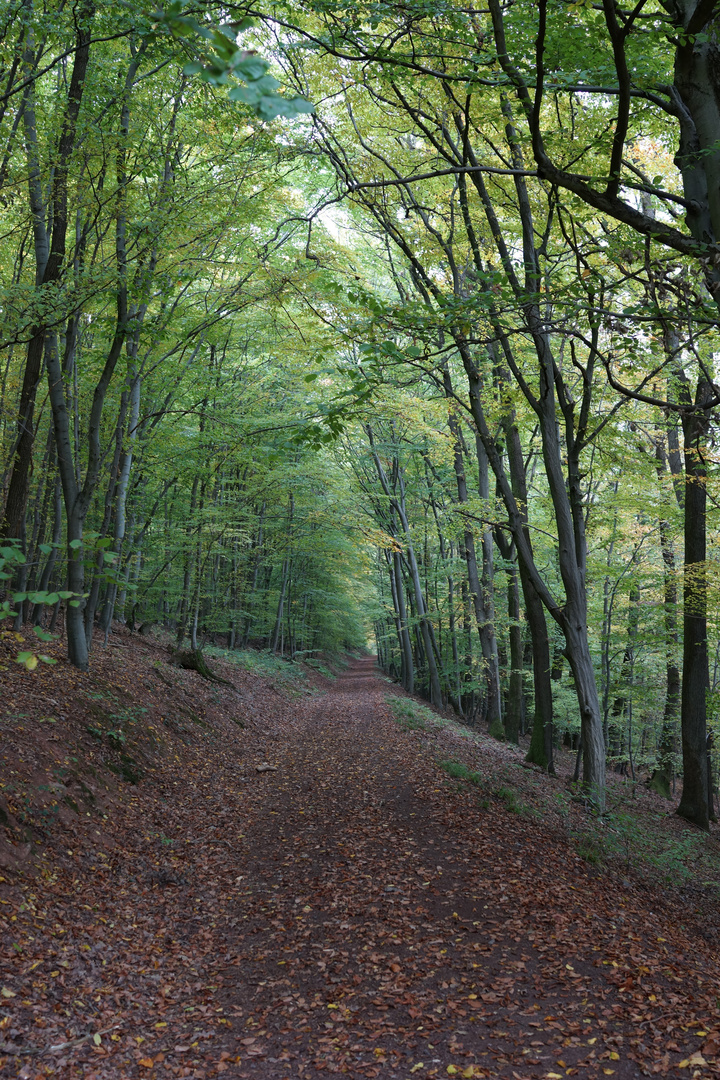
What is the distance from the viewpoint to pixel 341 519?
1786 cm

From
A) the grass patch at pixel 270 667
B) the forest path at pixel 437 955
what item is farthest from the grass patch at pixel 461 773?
the grass patch at pixel 270 667

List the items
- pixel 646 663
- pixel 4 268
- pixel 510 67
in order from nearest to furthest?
pixel 510 67, pixel 4 268, pixel 646 663

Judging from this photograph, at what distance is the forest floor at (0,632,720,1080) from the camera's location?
3.65 m

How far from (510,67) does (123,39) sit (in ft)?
24.0

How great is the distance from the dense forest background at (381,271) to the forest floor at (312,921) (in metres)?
1.86

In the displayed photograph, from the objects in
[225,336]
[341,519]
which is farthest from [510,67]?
[341,519]

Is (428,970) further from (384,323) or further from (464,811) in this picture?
(384,323)

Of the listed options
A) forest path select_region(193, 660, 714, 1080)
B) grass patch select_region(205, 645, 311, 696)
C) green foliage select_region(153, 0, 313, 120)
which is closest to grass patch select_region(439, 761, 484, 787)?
forest path select_region(193, 660, 714, 1080)

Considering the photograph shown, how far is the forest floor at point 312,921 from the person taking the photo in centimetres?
365

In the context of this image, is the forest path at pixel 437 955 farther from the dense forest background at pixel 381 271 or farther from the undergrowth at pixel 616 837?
the dense forest background at pixel 381 271

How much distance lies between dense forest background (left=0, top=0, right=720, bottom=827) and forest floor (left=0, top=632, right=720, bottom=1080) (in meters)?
1.86

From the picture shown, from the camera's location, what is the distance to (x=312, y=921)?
5184 millimetres

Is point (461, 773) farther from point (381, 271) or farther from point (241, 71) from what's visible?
point (381, 271)

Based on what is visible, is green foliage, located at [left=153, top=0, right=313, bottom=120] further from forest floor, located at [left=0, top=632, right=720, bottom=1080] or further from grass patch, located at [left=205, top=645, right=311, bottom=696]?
grass patch, located at [left=205, top=645, right=311, bottom=696]
